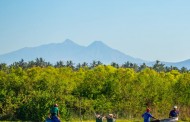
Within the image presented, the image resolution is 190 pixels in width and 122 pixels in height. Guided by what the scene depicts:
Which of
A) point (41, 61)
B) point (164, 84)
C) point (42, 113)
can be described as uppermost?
point (41, 61)

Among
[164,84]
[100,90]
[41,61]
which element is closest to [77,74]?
[100,90]

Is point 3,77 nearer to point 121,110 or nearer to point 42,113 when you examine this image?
point 42,113

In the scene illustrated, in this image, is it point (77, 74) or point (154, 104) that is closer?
point (154, 104)

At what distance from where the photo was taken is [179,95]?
61.8m

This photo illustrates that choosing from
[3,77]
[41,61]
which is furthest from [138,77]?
[41,61]

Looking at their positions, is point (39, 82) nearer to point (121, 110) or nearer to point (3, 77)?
point (3, 77)

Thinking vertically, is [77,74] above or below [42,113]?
above

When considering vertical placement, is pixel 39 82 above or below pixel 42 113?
above

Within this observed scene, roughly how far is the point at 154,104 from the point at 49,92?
15282mm

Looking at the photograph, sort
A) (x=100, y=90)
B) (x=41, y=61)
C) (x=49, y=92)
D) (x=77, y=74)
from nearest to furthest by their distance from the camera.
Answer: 1. (x=49, y=92)
2. (x=100, y=90)
3. (x=77, y=74)
4. (x=41, y=61)

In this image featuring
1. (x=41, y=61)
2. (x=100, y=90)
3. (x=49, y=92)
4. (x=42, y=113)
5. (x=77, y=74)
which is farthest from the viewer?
(x=41, y=61)

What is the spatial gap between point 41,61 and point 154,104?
10393 cm

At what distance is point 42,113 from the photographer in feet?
181

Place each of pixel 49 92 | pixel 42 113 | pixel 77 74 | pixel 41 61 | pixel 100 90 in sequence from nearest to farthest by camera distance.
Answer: pixel 42 113 < pixel 49 92 < pixel 100 90 < pixel 77 74 < pixel 41 61
